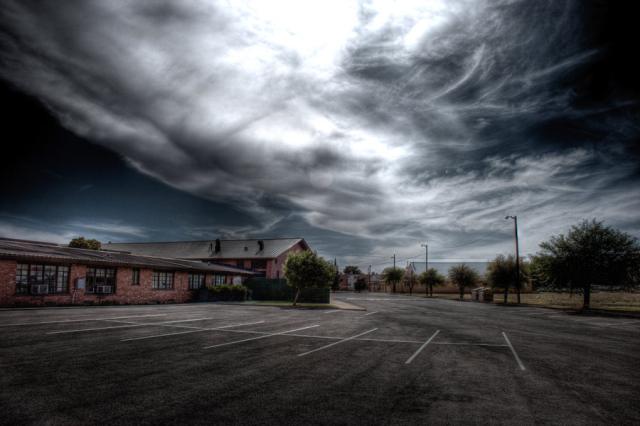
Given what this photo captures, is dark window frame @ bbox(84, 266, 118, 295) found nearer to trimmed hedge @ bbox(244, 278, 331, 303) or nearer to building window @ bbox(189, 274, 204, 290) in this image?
building window @ bbox(189, 274, 204, 290)

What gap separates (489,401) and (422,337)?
769 cm

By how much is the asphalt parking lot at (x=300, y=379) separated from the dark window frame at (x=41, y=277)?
1090 centimetres

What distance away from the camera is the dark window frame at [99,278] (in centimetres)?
2564

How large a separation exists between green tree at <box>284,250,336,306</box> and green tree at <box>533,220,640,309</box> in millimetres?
21553

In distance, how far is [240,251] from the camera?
210ft

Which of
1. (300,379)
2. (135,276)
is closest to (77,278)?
(135,276)

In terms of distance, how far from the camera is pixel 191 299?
118ft

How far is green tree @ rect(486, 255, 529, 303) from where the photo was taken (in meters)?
46.5

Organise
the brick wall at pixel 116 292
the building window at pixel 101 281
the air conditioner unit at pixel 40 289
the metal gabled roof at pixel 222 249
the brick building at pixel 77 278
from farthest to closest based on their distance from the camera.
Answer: the metal gabled roof at pixel 222 249 < the building window at pixel 101 281 < the air conditioner unit at pixel 40 289 < the brick building at pixel 77 278 < the brick wall at pixel 116 292

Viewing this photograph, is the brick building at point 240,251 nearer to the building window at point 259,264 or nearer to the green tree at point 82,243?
the building window at point 259,264

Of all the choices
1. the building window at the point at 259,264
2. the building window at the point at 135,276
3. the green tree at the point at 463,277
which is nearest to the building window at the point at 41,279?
the building window at the point at 135,276

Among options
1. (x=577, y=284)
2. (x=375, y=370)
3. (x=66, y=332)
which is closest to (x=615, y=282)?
(x=577, y=284)

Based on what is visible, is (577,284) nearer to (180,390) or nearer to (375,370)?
(375,370)

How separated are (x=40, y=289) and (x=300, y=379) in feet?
73.2
